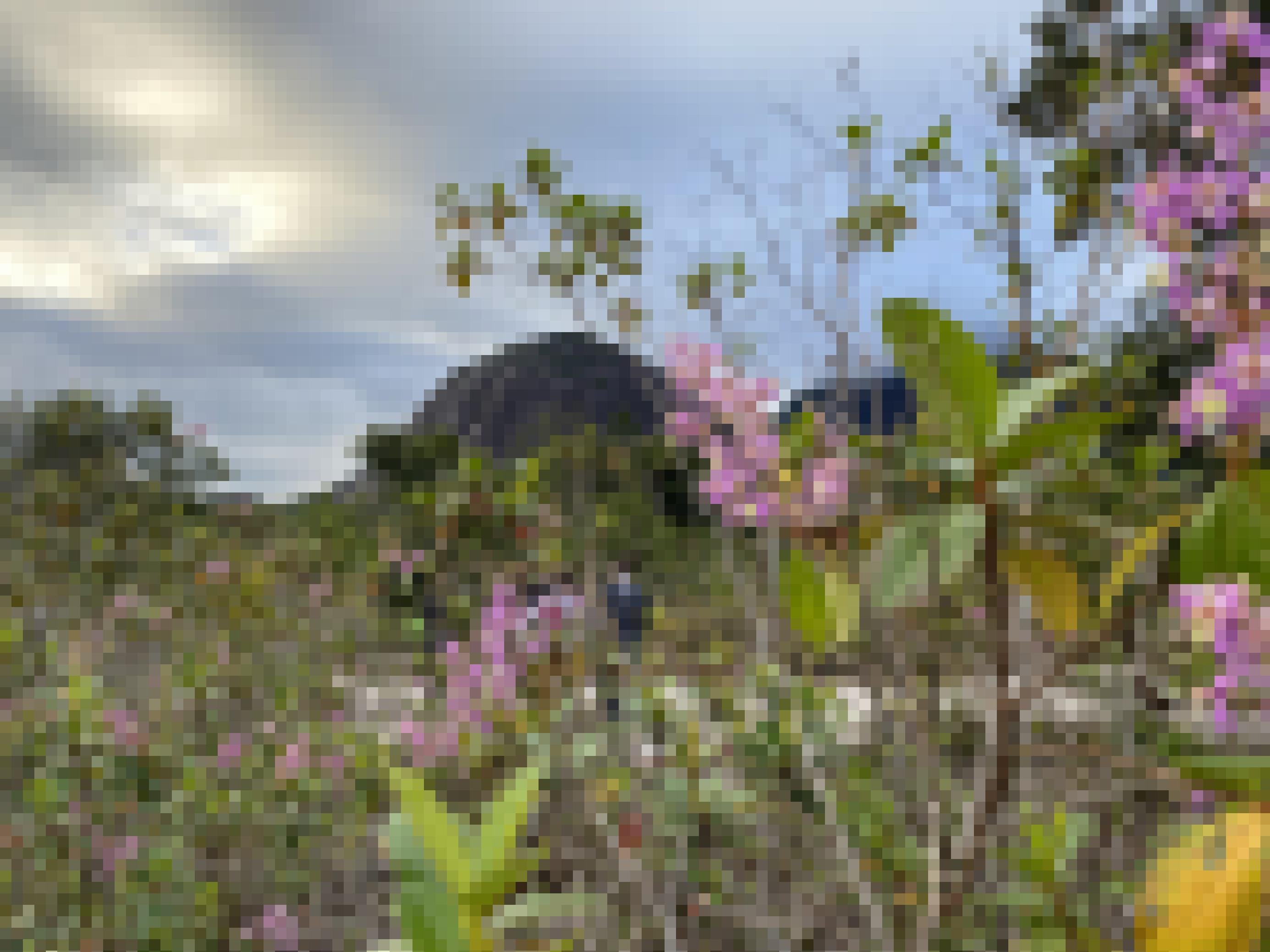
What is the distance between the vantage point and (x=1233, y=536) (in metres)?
0.42

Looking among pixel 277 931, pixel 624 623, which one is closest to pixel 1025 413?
pixel 277 931

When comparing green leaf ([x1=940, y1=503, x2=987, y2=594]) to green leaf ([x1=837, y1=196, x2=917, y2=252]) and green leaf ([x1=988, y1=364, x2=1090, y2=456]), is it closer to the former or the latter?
green leaf ([x1=988, y1=364, x2=1090, y2=456])

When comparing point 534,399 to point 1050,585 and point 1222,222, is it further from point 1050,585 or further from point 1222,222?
point 1050,585

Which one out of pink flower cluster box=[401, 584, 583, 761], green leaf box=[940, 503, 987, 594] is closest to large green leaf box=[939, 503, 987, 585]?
green leaf box=[940, 503, 987, 594]

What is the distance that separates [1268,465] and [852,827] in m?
0.44

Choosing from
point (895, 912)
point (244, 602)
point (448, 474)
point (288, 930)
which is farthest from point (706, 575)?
point (895, 912)

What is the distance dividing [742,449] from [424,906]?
2.45 feet

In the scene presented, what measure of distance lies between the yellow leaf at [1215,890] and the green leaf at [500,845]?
1.13 feet

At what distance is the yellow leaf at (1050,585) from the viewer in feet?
1.61

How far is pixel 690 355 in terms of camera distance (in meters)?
1.45

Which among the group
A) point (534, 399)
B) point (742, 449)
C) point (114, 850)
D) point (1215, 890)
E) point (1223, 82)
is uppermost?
point (534, 399)

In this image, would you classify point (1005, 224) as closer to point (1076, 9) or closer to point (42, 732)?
point (42, 732)

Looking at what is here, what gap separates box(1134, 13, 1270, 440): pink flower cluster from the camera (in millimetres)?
876

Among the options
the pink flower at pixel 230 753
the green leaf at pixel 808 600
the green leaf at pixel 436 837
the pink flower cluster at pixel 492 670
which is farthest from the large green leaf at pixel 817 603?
the pink flower at pixel 230 753
